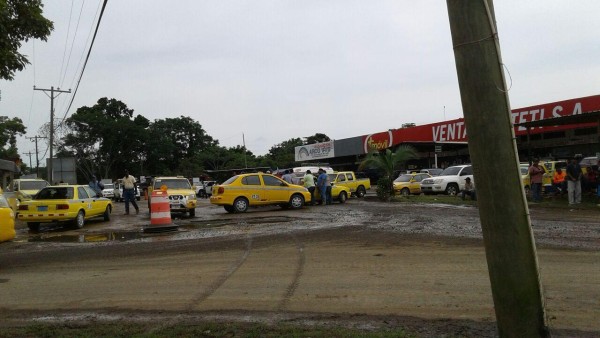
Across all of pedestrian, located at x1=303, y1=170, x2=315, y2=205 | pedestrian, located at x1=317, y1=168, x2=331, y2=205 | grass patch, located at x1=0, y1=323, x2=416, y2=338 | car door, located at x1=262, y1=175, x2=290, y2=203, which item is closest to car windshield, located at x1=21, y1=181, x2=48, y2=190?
car door, located at x1=262, y1=175, x2=290, y2=203

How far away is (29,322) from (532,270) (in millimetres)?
5042

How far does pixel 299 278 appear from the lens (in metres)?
7.00

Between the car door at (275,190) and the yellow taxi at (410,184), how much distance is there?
344 inches

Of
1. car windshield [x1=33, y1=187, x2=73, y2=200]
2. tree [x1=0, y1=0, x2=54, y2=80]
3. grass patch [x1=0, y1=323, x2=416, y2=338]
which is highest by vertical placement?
tree [x1=0, y1=0, x2=54, y2=80]

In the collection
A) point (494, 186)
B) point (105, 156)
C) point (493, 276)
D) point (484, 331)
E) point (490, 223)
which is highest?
point (105, 156)

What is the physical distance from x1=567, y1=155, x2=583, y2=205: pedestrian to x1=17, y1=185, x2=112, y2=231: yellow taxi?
1652cm

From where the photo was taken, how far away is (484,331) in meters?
4.47

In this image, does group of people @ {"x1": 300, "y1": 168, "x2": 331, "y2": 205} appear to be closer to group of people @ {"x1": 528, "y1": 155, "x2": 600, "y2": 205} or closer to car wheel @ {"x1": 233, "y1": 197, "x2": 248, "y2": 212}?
car wheel @ {"x1": 233, "y1": 197, "x2": 248, "y2": 212}

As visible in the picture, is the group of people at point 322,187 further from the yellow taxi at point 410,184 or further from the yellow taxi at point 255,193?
the yellow taxi at point 410,184

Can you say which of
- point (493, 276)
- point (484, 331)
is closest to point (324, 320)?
point (484, 331)

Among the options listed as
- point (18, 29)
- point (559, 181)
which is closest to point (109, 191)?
point (18, 29)

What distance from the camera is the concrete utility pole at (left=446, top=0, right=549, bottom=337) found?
121 inches

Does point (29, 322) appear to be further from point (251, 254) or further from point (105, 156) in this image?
point (105, 156)

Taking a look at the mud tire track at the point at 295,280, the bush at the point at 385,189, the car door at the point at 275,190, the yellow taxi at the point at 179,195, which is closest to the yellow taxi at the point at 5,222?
the mud tire track at the point at 295,280
